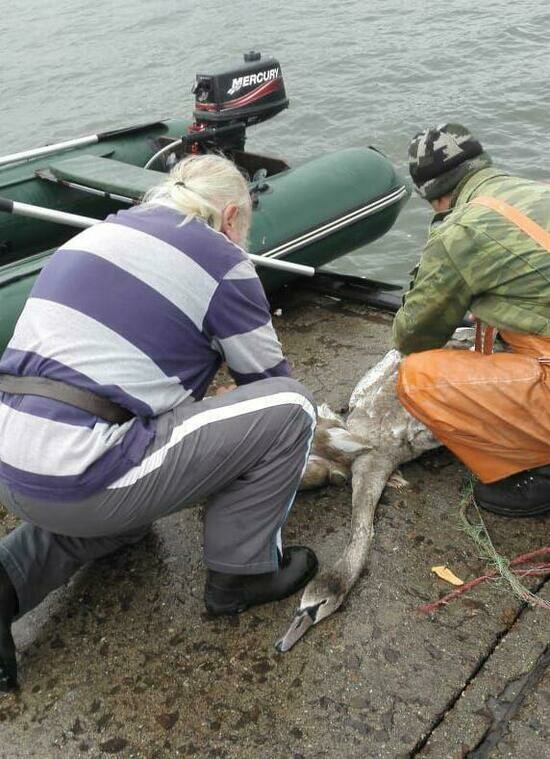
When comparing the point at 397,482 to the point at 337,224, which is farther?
the point at 337,224

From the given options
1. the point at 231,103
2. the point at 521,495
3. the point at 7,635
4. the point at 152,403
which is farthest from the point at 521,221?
the point at 231,103

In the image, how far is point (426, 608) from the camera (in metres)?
2.93

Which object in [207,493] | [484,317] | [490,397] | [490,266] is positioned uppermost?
[490,266]

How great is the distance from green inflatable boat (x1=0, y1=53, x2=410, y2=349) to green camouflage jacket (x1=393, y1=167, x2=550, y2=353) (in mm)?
1820

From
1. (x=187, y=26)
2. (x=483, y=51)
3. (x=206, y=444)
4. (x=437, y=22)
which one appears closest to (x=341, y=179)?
(x=206, y=444)

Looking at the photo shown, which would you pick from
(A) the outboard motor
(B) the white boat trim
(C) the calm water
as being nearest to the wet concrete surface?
(B) the white boat trim

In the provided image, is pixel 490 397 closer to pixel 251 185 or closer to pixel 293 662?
pixel 293 662

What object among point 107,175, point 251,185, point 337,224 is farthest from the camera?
point 337,224

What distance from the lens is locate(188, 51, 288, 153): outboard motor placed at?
600 centimetres

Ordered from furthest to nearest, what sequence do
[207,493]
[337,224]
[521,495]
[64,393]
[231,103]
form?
[231,103] → [337,224] → [521,495] → [207,493] → [64,393]

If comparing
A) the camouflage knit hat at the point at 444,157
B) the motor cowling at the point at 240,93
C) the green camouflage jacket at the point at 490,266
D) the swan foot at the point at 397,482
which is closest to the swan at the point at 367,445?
the swan foot at the point at 397,482

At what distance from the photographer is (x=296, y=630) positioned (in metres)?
2.85

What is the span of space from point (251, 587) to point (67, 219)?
274 centimetres

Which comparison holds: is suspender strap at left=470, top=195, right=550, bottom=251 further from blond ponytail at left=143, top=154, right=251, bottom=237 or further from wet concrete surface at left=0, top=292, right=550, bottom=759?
wet concrete surface at left=0, top=292, right=550, bottom=759
